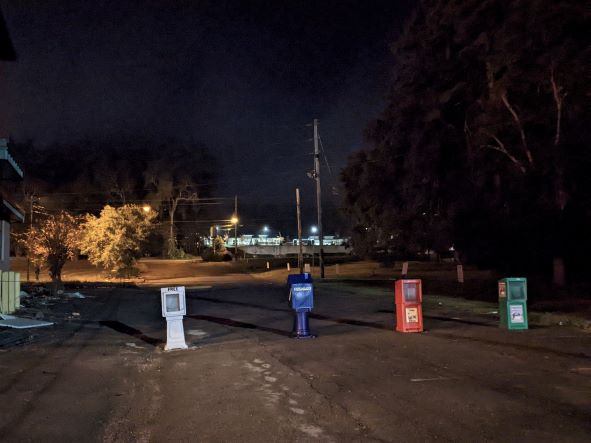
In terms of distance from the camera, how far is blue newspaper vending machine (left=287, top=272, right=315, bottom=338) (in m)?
13.9

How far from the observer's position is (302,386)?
354 inches

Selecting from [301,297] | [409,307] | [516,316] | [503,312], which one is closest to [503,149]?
[503,312]

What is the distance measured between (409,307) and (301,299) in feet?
8.75

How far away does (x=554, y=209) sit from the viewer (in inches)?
1097

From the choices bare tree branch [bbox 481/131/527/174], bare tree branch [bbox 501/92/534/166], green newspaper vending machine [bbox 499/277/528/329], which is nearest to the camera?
green newspaper vending machine [bbox 499/277/528/329]

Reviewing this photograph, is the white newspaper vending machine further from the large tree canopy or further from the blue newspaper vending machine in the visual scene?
the large tree canopy

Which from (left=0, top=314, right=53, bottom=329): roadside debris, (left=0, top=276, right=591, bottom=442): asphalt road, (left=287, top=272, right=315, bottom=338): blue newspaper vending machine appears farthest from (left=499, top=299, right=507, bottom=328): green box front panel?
(left=0, top=314, right=53, bottom=329): roadside debris

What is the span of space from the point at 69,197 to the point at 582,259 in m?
60.0

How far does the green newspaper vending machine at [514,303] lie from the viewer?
1469cm

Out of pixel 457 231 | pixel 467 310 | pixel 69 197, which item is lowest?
pixel 467 310

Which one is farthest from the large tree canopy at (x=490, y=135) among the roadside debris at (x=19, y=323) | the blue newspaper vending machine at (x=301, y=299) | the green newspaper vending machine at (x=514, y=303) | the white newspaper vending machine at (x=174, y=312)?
the roadside debris at (x=19, y=323)

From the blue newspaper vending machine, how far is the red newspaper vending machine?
7.04ft

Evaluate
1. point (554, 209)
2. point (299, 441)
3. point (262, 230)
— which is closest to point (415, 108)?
point (554, 209)

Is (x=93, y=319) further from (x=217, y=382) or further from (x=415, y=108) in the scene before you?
(x=415, y=108)
